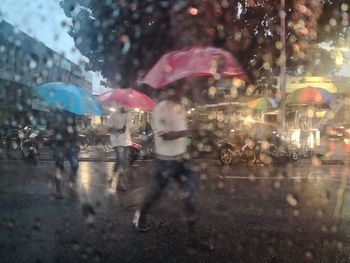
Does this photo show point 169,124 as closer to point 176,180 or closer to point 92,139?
point 176,180

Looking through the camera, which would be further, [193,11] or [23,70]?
[23,70]

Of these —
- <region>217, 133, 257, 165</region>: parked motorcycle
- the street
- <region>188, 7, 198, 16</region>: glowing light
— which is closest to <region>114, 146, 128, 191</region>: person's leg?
the street

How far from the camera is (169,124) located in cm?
505

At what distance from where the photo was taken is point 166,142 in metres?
5.11

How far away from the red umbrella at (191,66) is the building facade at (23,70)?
27.6 m

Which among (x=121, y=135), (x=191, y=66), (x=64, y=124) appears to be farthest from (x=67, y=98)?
(x=191, y=66)

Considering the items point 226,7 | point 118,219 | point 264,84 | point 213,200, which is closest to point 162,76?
Result: point 118,219

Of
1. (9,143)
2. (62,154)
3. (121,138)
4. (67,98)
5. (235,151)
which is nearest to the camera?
(62,154)

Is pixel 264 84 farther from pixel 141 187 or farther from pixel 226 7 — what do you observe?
pixel 141 187

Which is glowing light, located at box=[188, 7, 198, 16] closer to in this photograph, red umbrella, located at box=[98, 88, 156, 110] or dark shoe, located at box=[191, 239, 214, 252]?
red umbrella, located at box=[98, 88, 156, 110]

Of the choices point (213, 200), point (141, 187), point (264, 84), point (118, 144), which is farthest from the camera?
point (264, 84)

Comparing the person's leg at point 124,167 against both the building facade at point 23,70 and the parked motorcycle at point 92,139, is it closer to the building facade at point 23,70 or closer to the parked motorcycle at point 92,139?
the parked motorcycle at point 92,139

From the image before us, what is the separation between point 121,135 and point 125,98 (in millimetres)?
2712

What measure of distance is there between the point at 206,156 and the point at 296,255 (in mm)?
12270
